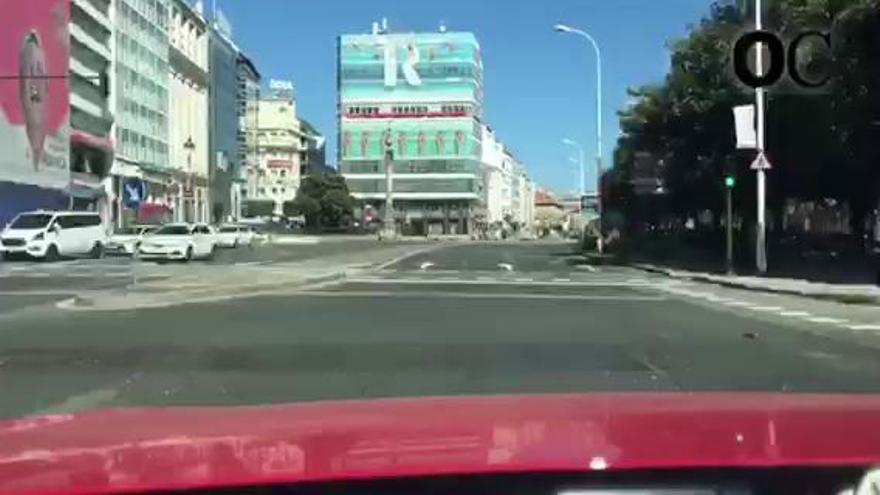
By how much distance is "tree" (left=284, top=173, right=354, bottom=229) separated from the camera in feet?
527

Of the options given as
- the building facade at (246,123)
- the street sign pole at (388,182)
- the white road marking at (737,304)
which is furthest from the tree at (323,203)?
the white road marking at (737,304)

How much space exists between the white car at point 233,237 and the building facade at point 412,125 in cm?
9156

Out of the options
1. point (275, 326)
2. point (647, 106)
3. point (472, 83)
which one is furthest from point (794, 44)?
point (472, 83)

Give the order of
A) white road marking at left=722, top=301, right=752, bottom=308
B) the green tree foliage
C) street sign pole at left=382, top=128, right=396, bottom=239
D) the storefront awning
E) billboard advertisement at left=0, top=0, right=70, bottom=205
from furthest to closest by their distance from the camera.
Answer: street sign pole at left=382, top=128, right=396, bottom=239, the storefront awning, billboard advertisement at left=0, top=0, right=70, bottom=205, the green tree foliage, white road marking at left=722, top=301, right=752, bottom=308

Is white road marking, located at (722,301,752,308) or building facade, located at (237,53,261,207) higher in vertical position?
building facade, located at (237,53,261,207)

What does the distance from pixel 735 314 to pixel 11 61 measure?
2377 inches

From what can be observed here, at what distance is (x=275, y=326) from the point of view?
19.4 m

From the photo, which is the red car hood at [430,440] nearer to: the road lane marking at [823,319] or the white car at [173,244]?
the road lane marking at [823,319]

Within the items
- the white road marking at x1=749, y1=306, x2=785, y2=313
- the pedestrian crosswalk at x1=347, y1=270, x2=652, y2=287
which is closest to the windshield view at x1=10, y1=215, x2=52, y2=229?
the pedestrian crosswalk at x1=347, y1=270, x2=652, y2=287

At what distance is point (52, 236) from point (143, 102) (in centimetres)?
6291

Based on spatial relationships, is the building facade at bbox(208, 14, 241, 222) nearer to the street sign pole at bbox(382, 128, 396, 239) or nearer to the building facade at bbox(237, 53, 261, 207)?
the building facade at bbox(237, 53, 261, 207)

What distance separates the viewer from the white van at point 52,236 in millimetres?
51000

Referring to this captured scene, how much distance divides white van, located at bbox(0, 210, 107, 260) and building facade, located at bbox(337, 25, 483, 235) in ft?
409

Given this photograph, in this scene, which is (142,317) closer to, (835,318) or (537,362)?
(537,362)
